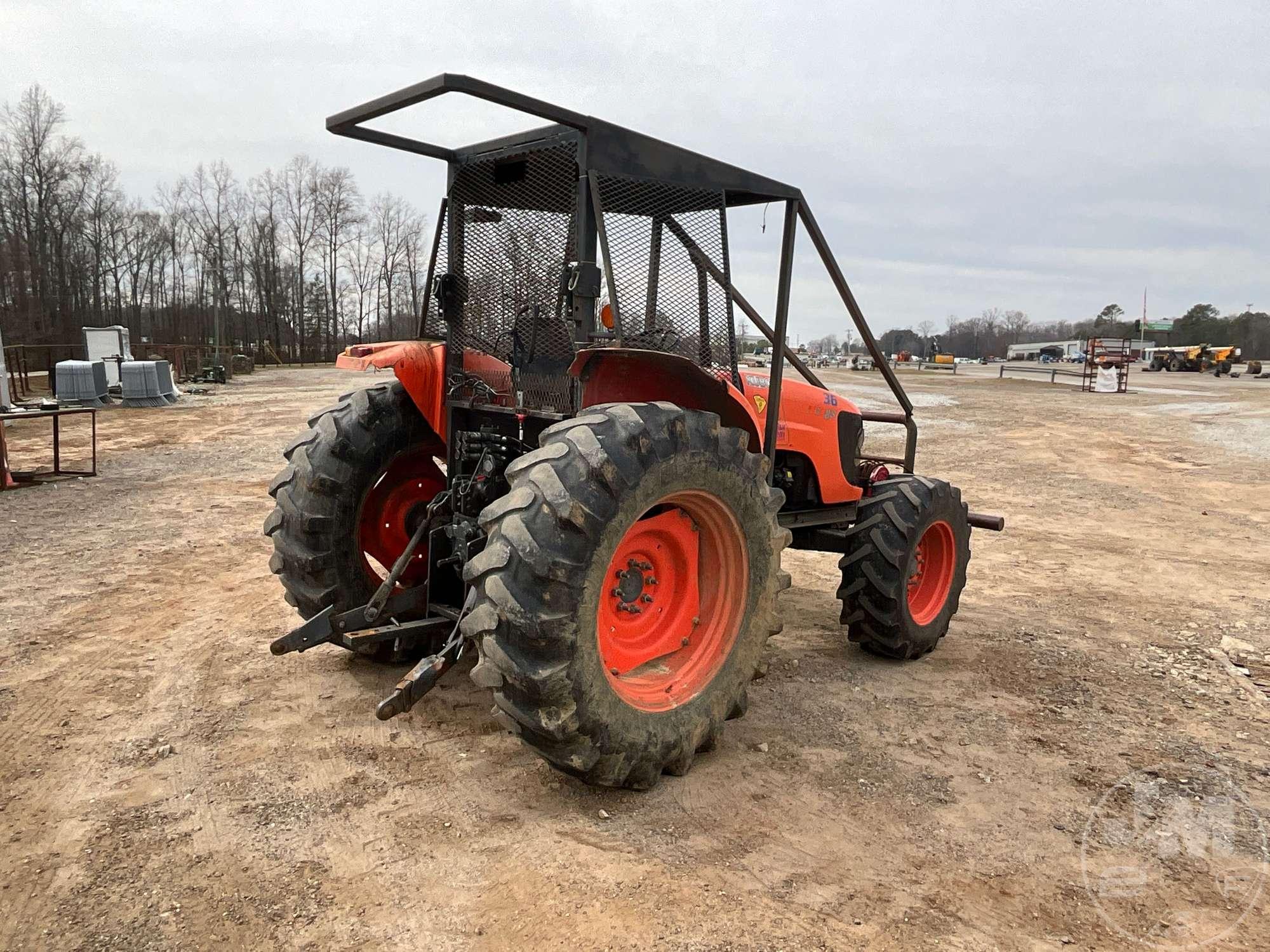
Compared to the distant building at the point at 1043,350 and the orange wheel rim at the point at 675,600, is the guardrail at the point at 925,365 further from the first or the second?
the orange wheel rim at the point at 675,600

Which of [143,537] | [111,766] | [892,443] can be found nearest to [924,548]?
[111,766]

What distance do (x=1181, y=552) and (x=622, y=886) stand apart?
7.68 metres

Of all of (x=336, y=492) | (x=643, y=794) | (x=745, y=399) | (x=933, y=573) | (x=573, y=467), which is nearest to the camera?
(x=573, y=467)

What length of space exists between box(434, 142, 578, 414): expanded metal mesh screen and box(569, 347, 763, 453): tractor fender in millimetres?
148

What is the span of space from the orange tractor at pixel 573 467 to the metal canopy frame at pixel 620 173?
1cm

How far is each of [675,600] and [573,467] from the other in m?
1.11

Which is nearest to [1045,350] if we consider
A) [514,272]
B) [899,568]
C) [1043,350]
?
[1043,350]

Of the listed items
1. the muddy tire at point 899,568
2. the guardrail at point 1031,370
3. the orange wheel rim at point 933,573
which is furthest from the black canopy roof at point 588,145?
the guardrail at point 1031,370

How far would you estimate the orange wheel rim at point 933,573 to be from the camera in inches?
215

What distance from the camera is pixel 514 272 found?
406 cm

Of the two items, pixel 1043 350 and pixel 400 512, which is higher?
pixel 1043 350

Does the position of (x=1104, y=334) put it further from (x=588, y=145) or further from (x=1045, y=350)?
(x=588, y=145)

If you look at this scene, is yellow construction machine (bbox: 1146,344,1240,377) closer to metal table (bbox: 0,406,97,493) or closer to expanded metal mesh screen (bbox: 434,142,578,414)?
metal table (bbox: 0,406,97,493)

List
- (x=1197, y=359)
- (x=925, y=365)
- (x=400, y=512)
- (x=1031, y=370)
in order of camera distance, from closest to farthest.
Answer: (x=400, y=512), (x=1031, y=370), (x=1197, y=359), (x=925, y=365)
